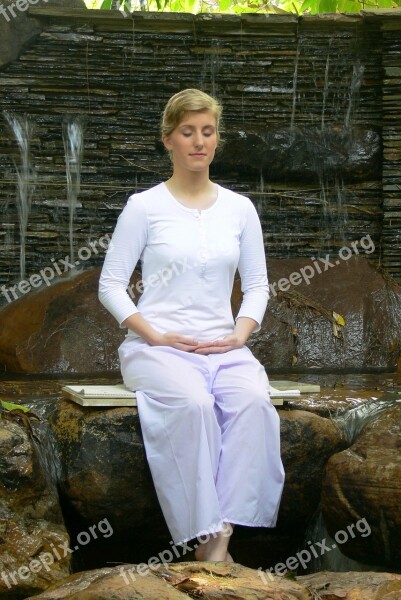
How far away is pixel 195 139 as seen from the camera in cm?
366

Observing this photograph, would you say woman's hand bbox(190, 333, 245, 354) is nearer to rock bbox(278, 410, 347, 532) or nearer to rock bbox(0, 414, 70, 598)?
rock bbox(278, 410, 347, 532)

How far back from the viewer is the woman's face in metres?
3.65

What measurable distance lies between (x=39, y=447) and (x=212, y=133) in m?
1.30

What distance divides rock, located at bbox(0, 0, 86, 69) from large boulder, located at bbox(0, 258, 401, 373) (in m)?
1.64

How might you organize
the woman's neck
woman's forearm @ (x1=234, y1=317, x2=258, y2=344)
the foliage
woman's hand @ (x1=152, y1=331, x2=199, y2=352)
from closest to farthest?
woman's hand @ (x1=152, y1=331, x2=199, y2=352) < woman's forearm @ (x1=234, y1=317, x2=258, y2=344) < the woman's neck < the foliage

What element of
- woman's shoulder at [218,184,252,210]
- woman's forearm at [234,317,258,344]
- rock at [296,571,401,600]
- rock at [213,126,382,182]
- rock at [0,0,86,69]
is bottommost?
rock at [296,571,401,600]

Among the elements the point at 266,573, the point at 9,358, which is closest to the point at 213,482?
the point at 266,573

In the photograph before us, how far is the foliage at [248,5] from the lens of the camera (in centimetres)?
785

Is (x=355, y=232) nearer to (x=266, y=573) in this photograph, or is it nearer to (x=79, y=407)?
(x=79, y=407)

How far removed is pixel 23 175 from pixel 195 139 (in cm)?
343

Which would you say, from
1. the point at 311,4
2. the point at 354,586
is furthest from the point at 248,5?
the point at 354,586

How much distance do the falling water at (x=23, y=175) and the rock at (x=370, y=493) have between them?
375cm

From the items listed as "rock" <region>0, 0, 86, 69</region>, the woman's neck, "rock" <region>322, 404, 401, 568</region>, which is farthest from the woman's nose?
"rock" <region>0, 0, 86, 69</region>

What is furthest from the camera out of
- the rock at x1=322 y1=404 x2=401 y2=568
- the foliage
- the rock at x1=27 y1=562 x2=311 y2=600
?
the foliage
